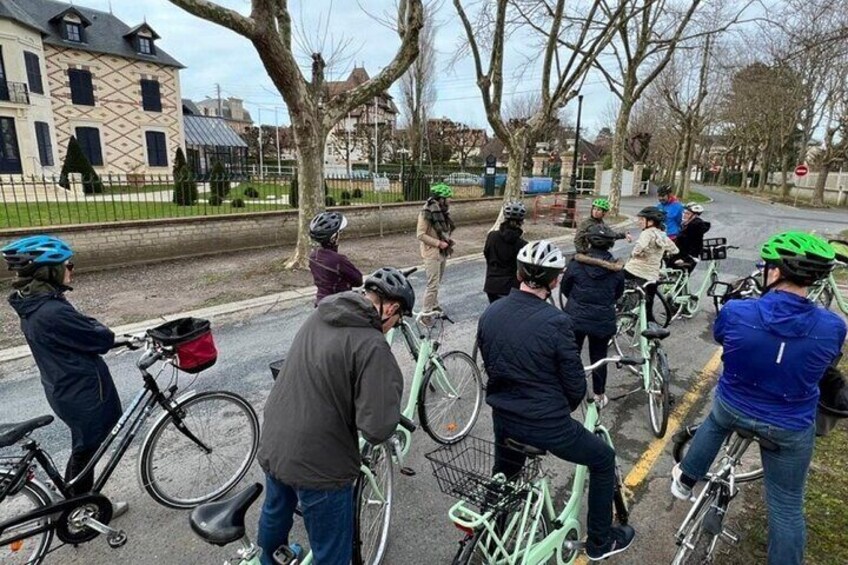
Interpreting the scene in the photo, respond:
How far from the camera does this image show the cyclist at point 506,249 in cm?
544

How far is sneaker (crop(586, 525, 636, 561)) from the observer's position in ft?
9.20

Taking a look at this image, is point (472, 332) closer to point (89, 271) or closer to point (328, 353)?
point (328, 353)

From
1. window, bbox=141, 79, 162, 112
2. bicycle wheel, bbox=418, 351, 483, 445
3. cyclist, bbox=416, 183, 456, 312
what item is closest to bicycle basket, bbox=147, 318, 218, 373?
bicycle wheel, bbox=418, 351, 483, 445

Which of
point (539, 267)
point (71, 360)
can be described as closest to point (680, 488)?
point (539, 267)

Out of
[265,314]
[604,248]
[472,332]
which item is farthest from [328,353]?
[265,314]

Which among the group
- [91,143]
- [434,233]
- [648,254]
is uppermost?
[91,143]

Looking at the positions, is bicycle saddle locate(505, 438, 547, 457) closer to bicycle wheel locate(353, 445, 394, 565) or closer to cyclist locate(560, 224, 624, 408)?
bicycle wheel locate(353, 445, 394, 565)

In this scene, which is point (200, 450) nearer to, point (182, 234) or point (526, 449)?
point (526, 449)

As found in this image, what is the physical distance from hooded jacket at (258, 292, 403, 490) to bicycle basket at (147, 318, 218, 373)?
1.44m

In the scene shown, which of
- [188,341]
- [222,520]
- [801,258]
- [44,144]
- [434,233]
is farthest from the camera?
[44,144]

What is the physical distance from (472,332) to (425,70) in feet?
93.4

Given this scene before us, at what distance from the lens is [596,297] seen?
4605 millimetres

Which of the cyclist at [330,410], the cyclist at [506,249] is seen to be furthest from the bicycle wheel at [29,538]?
the cyclist at [506,249]

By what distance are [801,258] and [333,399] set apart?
246 centimetres
